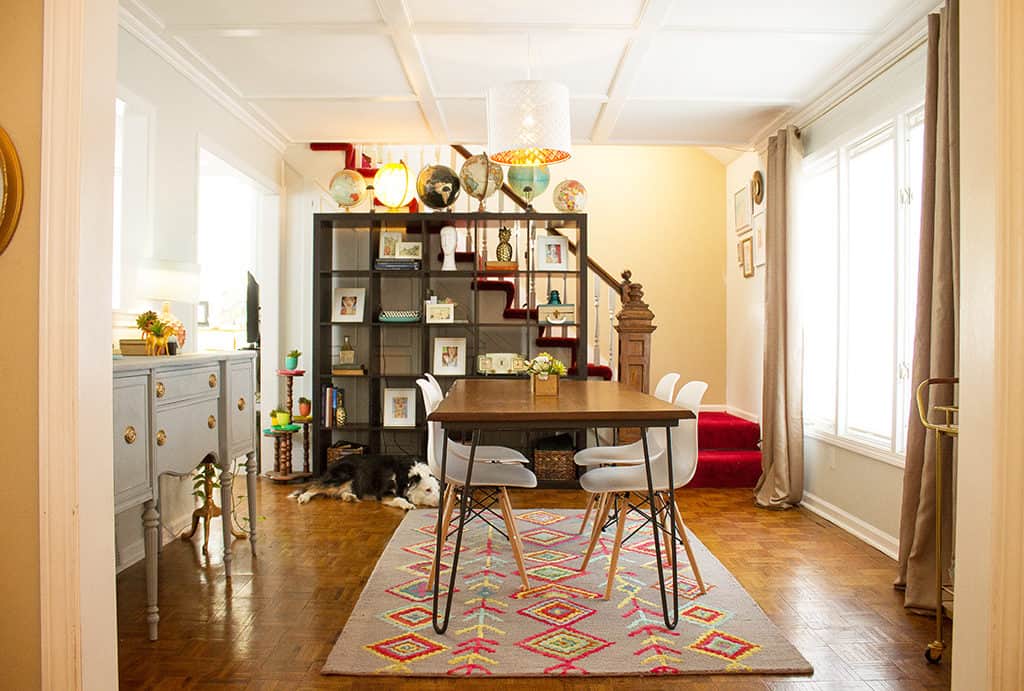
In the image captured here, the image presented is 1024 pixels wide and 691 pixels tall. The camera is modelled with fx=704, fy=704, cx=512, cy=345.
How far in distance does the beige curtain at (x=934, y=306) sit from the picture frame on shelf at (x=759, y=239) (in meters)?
2.72

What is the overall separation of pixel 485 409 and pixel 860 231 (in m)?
2.98

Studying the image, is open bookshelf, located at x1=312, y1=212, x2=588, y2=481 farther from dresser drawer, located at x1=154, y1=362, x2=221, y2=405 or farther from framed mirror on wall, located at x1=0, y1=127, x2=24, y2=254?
framed mirror on wall, located at x1=0, y1=127, x2=24, y2=254

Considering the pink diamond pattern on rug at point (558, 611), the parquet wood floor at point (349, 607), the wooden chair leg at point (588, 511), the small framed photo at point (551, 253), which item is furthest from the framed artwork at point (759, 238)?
the pink diamond pattern on rug at point (558, 611)

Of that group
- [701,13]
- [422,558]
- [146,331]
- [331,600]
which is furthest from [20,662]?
[701,13]

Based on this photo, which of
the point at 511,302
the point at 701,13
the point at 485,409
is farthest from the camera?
the point at 511,302

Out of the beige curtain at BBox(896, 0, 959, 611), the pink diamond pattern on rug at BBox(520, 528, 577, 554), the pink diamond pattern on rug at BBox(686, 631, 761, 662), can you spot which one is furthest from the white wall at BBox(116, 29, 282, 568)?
the beige curtain at BBox(896, 0, 959, 611)

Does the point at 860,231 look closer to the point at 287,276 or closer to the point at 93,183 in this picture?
the point at 93,183

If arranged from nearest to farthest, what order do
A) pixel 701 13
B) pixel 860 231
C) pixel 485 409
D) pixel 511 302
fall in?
pixel 485 409, pixel 701 13, pixel 860 231, pixel 511 302

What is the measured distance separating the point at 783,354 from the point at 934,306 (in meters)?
1.81

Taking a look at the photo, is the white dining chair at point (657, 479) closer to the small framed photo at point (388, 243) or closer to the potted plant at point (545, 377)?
the potted plant at point (545, 377)

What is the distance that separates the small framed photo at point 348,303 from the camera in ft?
19.5

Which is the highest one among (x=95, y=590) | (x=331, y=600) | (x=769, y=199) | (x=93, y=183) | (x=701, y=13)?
(x=701, y=13)

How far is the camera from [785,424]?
4.96 m

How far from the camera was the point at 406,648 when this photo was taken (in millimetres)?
2629
